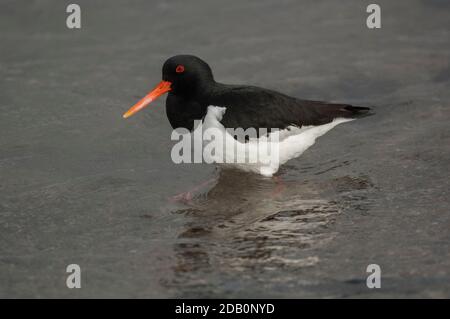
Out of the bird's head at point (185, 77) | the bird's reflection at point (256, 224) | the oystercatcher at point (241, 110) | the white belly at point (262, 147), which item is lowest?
the bird's reflection at point (256, 224)

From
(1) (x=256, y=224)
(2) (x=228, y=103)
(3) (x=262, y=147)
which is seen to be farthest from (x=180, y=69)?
(1) (x=256, y=224)

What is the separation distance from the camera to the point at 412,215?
18.0 ft

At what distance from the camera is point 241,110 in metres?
6.04

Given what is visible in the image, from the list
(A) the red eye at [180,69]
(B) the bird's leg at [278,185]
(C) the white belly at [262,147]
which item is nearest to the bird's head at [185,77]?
(A) the red eye at [180,69]

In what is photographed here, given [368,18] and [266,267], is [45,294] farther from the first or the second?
[368,18]

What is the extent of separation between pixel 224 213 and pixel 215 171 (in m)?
0.98

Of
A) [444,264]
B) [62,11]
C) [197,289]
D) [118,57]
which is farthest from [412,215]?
[62,11]

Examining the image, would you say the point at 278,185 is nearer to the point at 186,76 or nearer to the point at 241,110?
the point at 241,110

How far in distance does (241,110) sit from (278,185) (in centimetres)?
80

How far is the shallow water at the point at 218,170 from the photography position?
4840 mm

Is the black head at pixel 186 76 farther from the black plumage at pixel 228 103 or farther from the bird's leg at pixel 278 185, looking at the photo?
the bird's leg at pixel 278 185

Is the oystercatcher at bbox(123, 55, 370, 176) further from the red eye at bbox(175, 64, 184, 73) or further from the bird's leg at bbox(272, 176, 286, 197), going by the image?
the bird's leg at bbox(272, 176, 286, 197)

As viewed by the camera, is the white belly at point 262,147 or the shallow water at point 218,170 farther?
the white belly at point 262,147

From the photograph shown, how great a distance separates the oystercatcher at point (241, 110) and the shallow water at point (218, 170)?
382 mm
